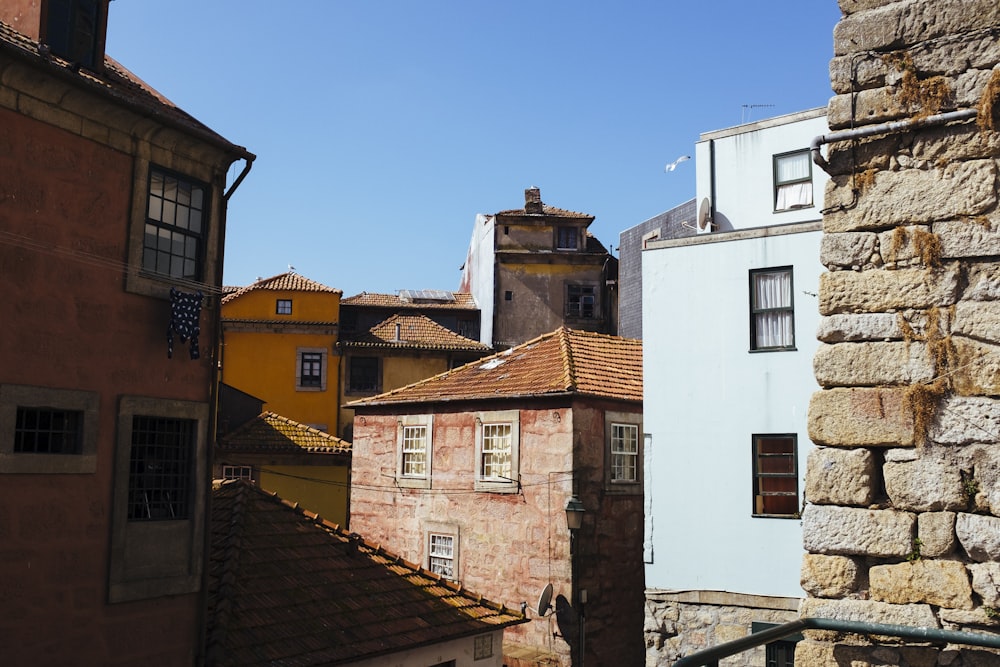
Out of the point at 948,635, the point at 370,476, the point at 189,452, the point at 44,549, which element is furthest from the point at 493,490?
the point at 948,635

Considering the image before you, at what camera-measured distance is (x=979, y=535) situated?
4031 millimetres

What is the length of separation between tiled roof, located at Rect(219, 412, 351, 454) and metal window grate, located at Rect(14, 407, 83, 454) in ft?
58.1

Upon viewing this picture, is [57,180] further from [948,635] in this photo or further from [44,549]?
[948,635]

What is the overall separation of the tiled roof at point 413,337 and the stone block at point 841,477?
31.7 m

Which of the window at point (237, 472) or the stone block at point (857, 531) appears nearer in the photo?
the stone block at point (857, 531)

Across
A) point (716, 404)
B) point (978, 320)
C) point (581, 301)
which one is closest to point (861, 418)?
point (978, 320)

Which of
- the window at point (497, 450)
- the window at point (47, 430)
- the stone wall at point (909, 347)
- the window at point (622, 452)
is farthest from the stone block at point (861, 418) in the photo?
the window at point (497, 450)

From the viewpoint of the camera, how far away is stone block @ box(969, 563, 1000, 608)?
397 cm

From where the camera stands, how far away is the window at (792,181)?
54.0 feet

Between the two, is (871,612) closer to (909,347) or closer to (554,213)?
(909,347)

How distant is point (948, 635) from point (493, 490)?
17.3 meters

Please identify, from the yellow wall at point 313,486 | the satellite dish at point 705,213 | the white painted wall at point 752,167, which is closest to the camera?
the white painted wall at point 752,167

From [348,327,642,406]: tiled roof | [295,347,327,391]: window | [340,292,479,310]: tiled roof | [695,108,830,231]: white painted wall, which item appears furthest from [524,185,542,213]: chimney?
[695,108,830,231]: white painted wall

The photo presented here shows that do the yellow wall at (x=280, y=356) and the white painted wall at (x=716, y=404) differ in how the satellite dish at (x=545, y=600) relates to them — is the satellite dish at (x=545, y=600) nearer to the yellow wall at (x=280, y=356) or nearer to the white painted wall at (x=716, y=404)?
the white painted wall at (x=716, y=404)
